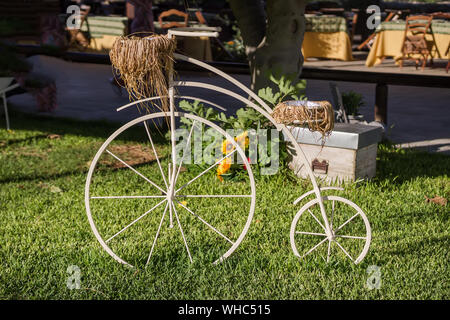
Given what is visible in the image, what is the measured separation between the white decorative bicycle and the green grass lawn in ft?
0.10

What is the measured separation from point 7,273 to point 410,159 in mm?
4146

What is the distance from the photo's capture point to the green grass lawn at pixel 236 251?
10.2 ft

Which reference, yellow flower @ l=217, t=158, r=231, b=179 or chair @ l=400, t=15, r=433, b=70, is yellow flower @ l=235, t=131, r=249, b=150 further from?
chair @ l=400, t=15, r=433, b=70

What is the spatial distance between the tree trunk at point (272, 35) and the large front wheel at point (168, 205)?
0.95 m

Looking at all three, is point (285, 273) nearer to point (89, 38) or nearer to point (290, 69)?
point (290, 69)

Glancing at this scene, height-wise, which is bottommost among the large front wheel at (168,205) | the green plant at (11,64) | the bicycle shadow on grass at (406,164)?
the bicycle shadow on grass at (406,164)

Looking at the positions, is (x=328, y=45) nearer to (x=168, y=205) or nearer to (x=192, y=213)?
(x=168, y=205)

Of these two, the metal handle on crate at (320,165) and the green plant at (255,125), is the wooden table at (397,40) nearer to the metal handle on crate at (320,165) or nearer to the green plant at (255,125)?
the green plant at (255,125)

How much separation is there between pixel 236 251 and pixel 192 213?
583 mm

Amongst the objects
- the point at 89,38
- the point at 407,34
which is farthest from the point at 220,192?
the point at 89,38

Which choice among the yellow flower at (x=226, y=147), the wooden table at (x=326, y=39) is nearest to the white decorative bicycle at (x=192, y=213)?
the yellow flower at (x=226, y=147)

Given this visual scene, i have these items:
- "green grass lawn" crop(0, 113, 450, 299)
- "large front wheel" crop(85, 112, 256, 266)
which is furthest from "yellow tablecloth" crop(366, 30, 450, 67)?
"large front wheel" crop(85, 112, 256, 266)

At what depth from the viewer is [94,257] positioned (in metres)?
3.49

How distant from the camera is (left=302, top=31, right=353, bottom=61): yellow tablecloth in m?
12.7
